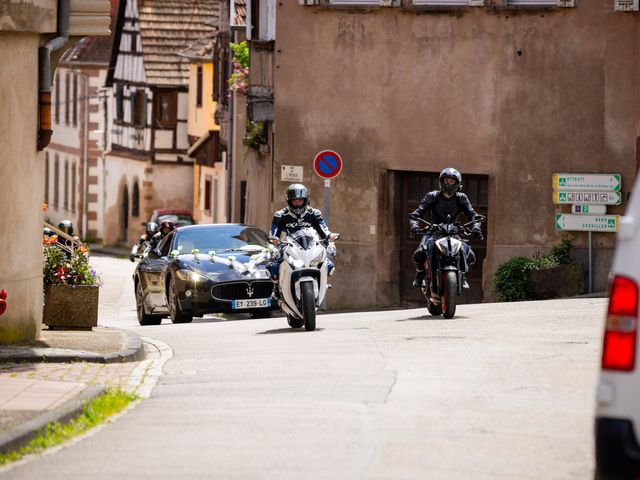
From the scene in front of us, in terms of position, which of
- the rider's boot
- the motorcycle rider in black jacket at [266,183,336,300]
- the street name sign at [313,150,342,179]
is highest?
the street name sign at [313,150,342,179]

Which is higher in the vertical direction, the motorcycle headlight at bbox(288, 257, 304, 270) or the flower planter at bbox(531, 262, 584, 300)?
the motorcycle headlight at bbox(288, 257, 304, 270)

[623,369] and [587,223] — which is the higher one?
[623,369]

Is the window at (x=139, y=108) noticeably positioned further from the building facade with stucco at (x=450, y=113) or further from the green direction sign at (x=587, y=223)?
the green direction sign at (x=587, y=223)

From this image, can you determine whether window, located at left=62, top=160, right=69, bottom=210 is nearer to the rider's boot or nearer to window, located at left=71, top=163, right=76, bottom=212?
window, located at left=71, top=163, right=76, bottom=212

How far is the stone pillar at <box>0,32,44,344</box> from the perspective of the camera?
14844mm

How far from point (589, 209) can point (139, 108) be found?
40619 mm

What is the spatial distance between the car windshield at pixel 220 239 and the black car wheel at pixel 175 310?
716 mm

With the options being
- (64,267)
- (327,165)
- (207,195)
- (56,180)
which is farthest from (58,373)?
(56,180)

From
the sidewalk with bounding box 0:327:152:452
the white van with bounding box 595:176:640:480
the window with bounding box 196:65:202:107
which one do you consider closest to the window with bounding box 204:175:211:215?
the window with bounding box 196:65:202:107

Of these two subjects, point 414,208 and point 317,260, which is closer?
point 317,260

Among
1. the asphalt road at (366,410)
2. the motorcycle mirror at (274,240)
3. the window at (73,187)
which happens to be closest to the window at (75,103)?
the window at (73,187)

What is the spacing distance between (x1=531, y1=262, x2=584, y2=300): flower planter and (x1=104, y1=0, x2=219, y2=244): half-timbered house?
39.5 metres

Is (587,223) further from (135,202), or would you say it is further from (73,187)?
(73,187)

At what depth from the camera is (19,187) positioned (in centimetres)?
1504
